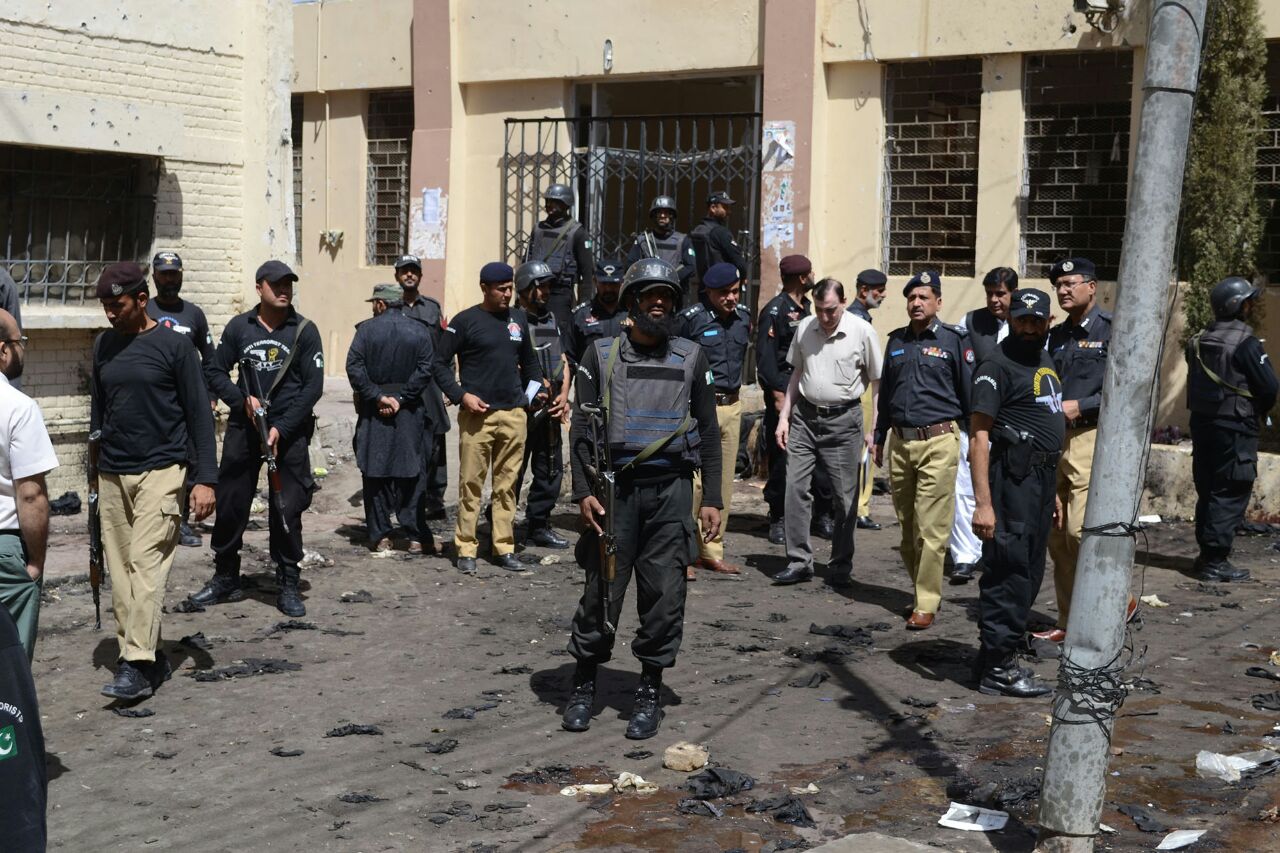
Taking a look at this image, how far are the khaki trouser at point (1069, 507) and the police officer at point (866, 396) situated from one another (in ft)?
5.52

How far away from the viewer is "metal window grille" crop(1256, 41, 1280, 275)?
1312 cm

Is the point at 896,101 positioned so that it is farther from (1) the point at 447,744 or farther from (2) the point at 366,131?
(1) the point at 447,744

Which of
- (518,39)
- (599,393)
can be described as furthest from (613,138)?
(599,393)

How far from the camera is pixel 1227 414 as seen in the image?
1028cm

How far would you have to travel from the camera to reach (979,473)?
7090mm

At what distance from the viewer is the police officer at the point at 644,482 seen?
6.71 metres

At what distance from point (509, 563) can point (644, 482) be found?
3.83 m

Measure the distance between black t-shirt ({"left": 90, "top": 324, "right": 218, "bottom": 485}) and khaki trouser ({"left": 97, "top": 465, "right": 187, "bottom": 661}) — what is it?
9 centimetres

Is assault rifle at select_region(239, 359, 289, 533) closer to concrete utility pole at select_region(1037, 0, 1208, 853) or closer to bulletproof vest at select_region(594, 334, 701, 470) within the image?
bulletproof vest at select_region(594, 334, 701, 470)

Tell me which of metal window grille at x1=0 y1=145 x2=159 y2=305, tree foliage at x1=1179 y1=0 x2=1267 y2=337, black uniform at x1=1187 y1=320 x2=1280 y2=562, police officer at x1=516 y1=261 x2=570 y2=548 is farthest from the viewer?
tree foliage at x1=1179 y1=0 x2=1267 y2=337

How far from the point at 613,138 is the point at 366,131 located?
3.46 metres

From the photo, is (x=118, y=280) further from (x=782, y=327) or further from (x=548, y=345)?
(x=782, y=327)

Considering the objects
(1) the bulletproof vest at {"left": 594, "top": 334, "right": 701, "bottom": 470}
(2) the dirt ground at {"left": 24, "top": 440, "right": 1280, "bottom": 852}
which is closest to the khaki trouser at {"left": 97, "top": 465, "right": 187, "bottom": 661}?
(2) the dirt ground at {"left": 24, "top": 440, "right": 1280, "bottom": 852}

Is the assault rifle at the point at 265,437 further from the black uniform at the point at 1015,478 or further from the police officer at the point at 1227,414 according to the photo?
the police officer at the point at 1227,414
